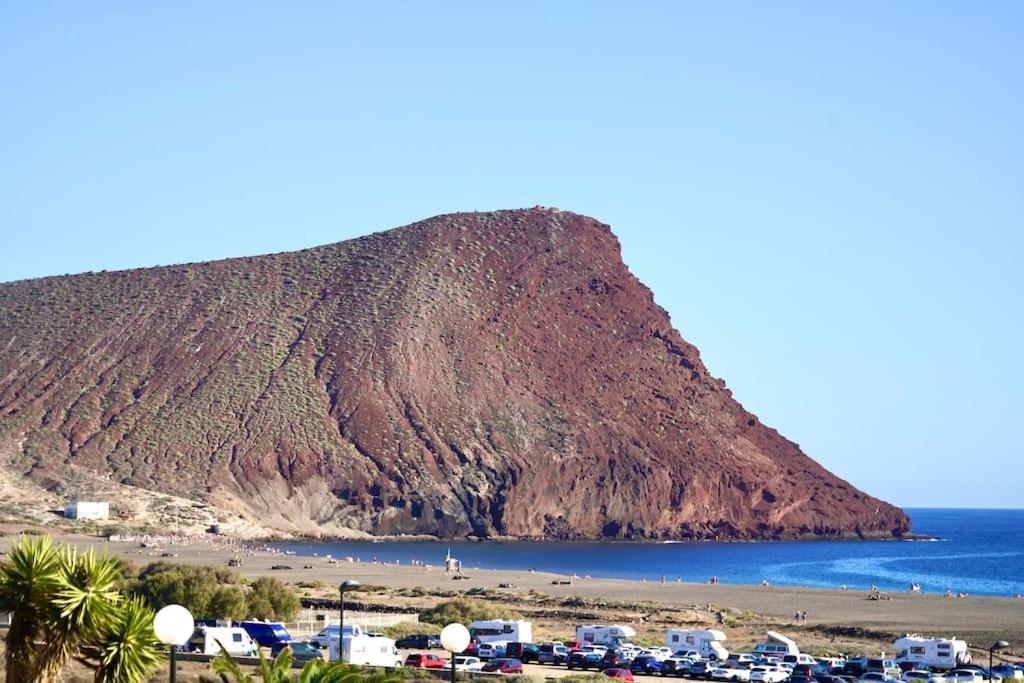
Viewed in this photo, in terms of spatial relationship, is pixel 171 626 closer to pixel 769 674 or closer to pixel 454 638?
pixel 454 638

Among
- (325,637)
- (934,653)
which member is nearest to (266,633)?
(325,637)

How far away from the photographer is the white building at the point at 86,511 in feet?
338

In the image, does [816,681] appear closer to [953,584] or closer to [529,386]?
[953,584]

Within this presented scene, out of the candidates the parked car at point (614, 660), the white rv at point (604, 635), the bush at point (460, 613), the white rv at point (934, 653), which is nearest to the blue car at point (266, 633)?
the parked car at point (614, 660)

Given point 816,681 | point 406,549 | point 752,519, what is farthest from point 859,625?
point 752,519

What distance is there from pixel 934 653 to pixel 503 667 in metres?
12.5

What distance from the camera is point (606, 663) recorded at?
34.0m

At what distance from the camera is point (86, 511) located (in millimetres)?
103438

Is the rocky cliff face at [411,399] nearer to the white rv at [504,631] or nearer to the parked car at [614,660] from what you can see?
the white rv at [504,631]

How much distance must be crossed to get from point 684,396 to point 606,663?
11720 cm

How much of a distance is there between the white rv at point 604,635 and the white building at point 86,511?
70.4 meters

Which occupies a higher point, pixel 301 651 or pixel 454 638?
pixel 454 638

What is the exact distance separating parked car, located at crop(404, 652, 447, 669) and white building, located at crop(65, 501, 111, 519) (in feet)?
250

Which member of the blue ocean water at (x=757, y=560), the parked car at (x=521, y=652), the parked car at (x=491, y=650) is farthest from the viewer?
the blue ocean water at (x=757, y=560)
